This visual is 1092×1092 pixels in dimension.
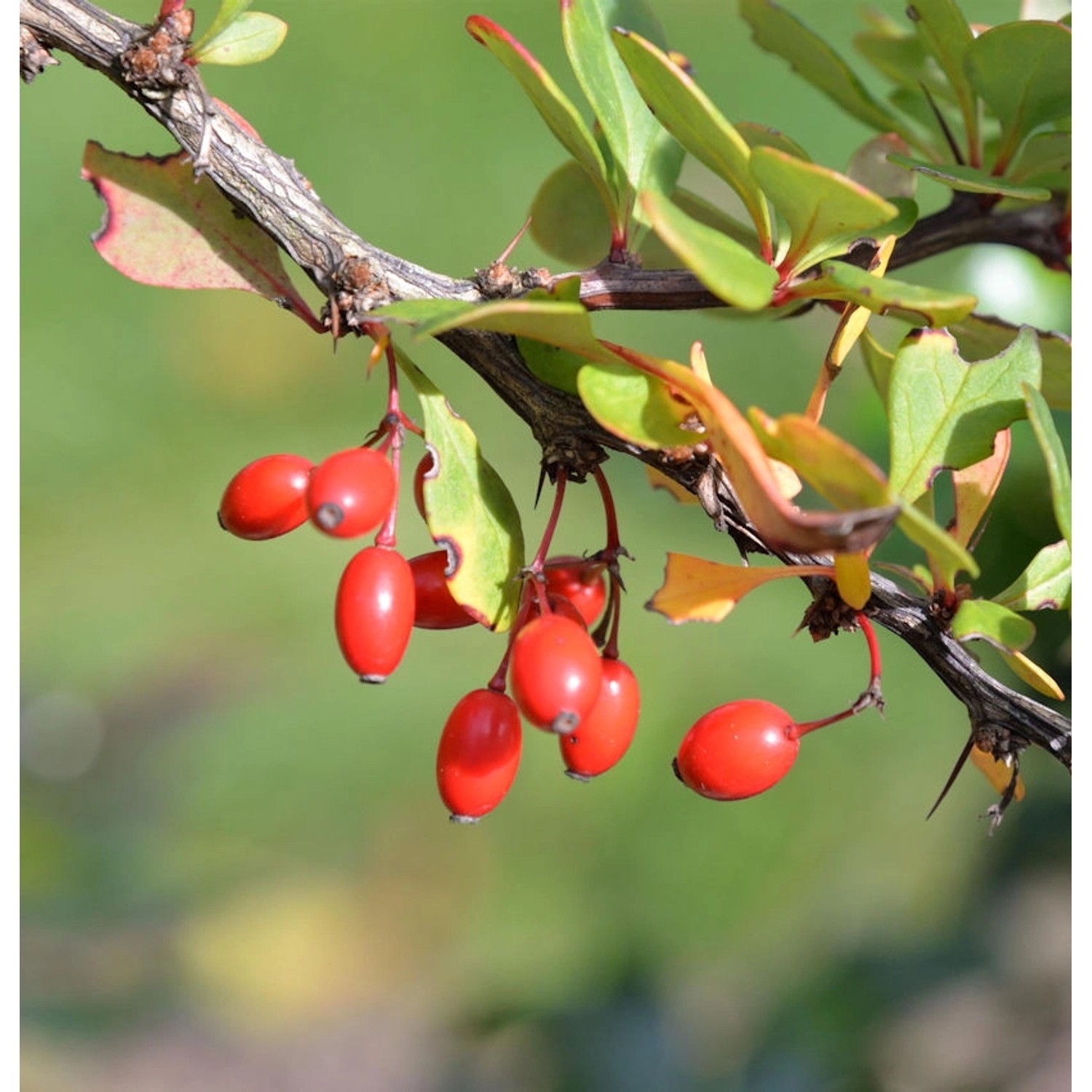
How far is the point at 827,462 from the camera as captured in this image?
0.38 m

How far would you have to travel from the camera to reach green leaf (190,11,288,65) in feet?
1.80

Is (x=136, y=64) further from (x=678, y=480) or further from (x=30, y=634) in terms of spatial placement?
(x=30, y=634)

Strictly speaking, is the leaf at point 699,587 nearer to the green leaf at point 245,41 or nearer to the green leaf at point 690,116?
the green leaf at point 690,116

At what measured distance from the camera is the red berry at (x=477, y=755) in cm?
52

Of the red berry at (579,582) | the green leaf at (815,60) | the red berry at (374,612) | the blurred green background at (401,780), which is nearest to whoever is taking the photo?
the red berry at (374,612)

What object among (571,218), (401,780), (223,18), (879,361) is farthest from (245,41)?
(401,780)

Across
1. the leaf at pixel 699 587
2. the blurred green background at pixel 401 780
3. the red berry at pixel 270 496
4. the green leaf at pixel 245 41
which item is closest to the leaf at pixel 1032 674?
the leaf at pixel 699 587

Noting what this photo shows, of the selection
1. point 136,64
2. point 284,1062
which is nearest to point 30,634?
point 284,1062

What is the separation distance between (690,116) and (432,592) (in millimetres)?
237

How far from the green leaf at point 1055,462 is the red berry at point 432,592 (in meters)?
0.26

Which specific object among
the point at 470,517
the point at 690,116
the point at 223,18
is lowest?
the point at 470,517

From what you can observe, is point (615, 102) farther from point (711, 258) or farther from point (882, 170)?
point (882, 170)

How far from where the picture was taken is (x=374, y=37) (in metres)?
2.14

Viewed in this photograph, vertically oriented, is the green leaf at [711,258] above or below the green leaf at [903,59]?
below
